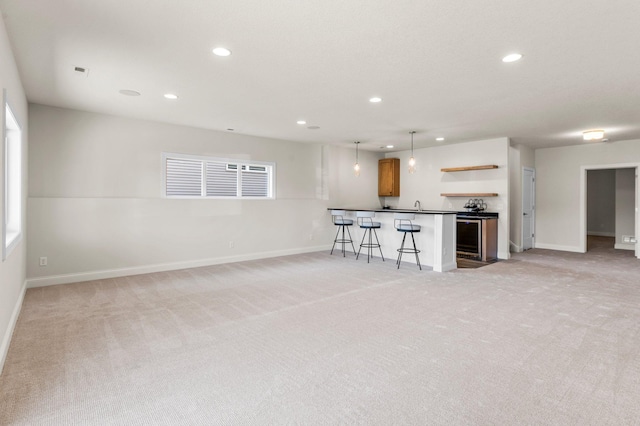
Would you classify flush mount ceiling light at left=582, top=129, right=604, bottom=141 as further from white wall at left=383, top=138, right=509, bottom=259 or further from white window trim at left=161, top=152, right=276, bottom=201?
white window trim at left=161, top=152, right=276, bottom=201

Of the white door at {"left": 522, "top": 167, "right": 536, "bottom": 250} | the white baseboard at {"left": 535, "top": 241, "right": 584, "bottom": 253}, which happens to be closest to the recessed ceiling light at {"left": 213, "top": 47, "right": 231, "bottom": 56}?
the white door at {"left": 522, "top": 167, "right": 536, "bottom": 250}

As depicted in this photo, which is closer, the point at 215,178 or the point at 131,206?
the point at 131,206

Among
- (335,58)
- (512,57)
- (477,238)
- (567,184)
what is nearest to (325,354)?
(335,58)

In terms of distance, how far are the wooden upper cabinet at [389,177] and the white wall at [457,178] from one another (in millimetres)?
121

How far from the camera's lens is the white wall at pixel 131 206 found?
468 cm

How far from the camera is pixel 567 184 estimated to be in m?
7.80

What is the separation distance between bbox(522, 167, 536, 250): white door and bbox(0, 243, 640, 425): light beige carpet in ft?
10.5

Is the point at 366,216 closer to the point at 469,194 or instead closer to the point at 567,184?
the point at 469,194

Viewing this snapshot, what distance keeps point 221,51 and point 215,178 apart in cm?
363

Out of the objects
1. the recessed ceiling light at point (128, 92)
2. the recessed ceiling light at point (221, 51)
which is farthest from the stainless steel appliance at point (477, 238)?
the recessed ceiling light at point (128, 92)

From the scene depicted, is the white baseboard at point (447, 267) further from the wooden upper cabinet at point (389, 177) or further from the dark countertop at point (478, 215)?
the wooden upper cabinet at point (389, 177)

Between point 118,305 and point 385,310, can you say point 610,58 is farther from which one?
point 118,305

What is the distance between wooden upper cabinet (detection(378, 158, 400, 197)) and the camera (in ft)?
28.6

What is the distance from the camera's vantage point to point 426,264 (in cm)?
611
